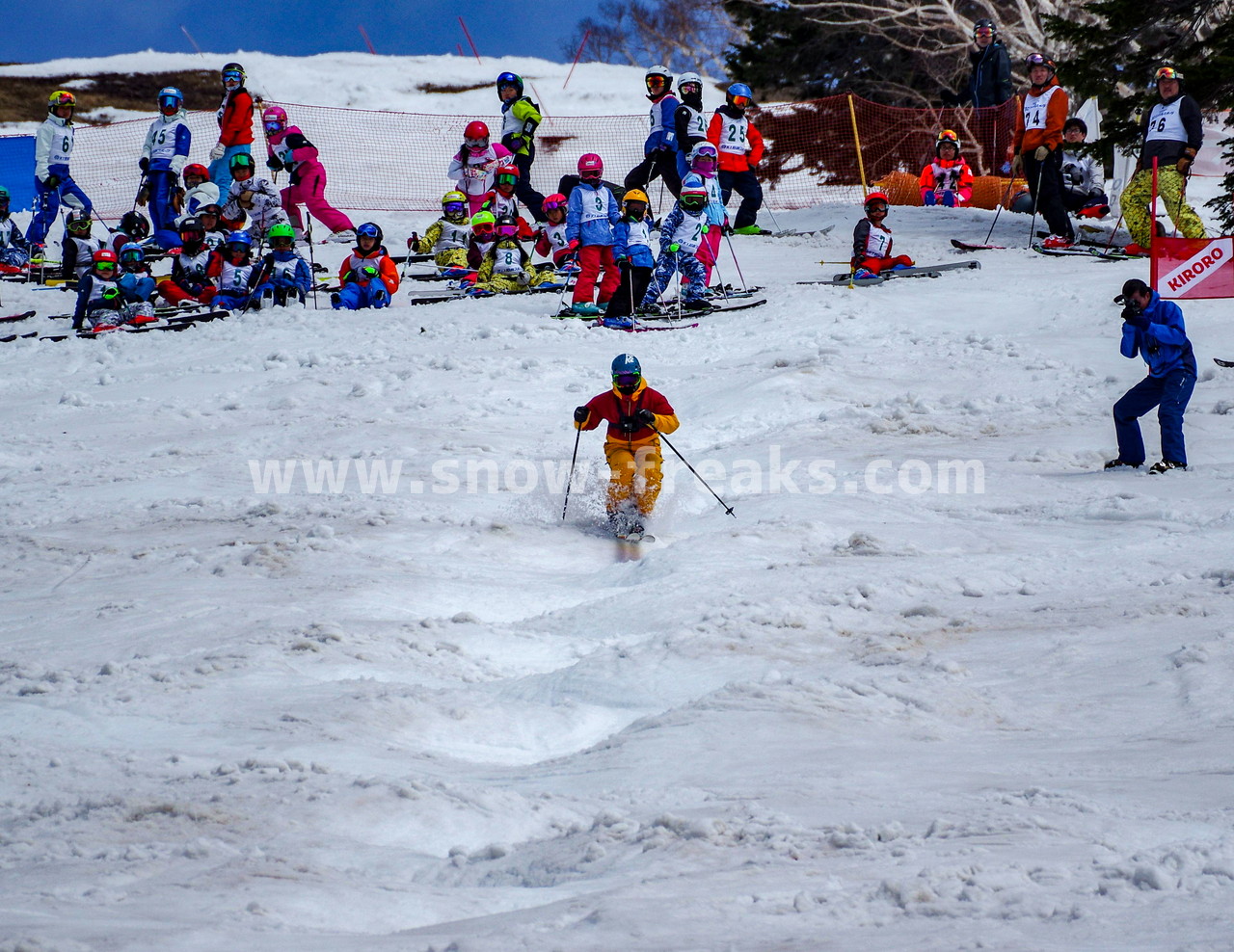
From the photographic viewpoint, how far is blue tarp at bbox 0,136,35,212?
19.7m

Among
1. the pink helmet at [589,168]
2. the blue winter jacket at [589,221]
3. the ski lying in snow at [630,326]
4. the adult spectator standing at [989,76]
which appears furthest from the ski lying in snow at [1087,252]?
the adult spectator standing at [989,76]

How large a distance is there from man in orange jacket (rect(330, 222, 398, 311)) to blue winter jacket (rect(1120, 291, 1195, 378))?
761 cm

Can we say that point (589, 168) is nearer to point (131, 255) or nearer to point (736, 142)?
point (736, 142)

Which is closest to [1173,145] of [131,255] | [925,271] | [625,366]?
[925,271]

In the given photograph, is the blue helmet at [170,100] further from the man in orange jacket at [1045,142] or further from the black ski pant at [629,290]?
the man in orange jacket at [1045,142]

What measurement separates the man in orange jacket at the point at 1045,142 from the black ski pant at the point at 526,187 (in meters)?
5.64

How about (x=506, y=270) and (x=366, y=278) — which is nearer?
(x=366, y=278)

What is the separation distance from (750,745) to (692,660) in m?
0.96

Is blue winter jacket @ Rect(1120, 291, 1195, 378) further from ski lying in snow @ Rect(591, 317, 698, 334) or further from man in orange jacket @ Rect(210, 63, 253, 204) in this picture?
man in orange jacket @ Rect(210, 63, 253, 204)

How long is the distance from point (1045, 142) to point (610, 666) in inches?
423

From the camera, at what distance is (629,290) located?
39.4ft

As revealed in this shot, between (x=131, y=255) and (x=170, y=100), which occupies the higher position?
(x=170, y=100)

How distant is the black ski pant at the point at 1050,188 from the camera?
1368 cm

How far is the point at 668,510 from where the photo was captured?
7684mm
